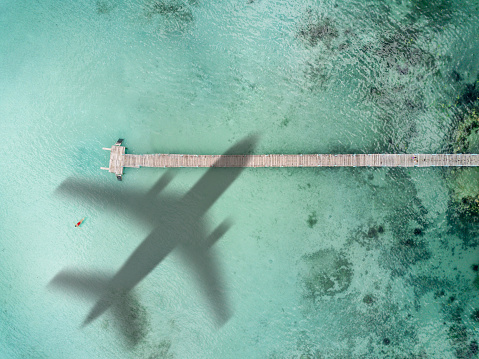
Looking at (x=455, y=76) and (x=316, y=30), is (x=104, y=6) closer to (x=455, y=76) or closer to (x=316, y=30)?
(x=316, y=30)

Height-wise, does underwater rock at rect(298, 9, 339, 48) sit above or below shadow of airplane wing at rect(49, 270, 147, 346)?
above

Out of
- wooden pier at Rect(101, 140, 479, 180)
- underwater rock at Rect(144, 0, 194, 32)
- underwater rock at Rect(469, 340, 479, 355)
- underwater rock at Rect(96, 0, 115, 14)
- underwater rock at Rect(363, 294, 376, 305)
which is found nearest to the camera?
wooden pier at Rect(101, 140, 479, 180)

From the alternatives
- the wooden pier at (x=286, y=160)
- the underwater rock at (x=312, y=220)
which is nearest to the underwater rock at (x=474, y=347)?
the wooden pier at (x=286, y=160)

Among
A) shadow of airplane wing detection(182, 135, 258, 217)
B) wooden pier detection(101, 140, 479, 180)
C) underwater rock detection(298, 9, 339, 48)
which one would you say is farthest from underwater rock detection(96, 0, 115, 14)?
underwater rock detection(298, 9, 339, 48)

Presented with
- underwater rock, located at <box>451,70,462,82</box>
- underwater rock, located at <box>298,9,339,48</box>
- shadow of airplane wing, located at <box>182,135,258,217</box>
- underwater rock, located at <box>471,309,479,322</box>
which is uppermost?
underwater rock, located at <box>298,9,339,48</box>

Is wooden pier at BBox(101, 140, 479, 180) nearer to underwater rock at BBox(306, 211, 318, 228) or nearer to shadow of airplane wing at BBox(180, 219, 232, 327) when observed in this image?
underwater rock at BBox(306, 211, 318, 228)

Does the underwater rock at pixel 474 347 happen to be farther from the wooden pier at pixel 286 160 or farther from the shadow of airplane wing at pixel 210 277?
the shadow of airplane wing at pixel 210 277

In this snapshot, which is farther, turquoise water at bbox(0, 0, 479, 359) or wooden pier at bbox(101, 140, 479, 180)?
turquoise water at bbox(0, 0, 479, 359)

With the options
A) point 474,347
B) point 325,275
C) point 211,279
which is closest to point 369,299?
point 325,275
